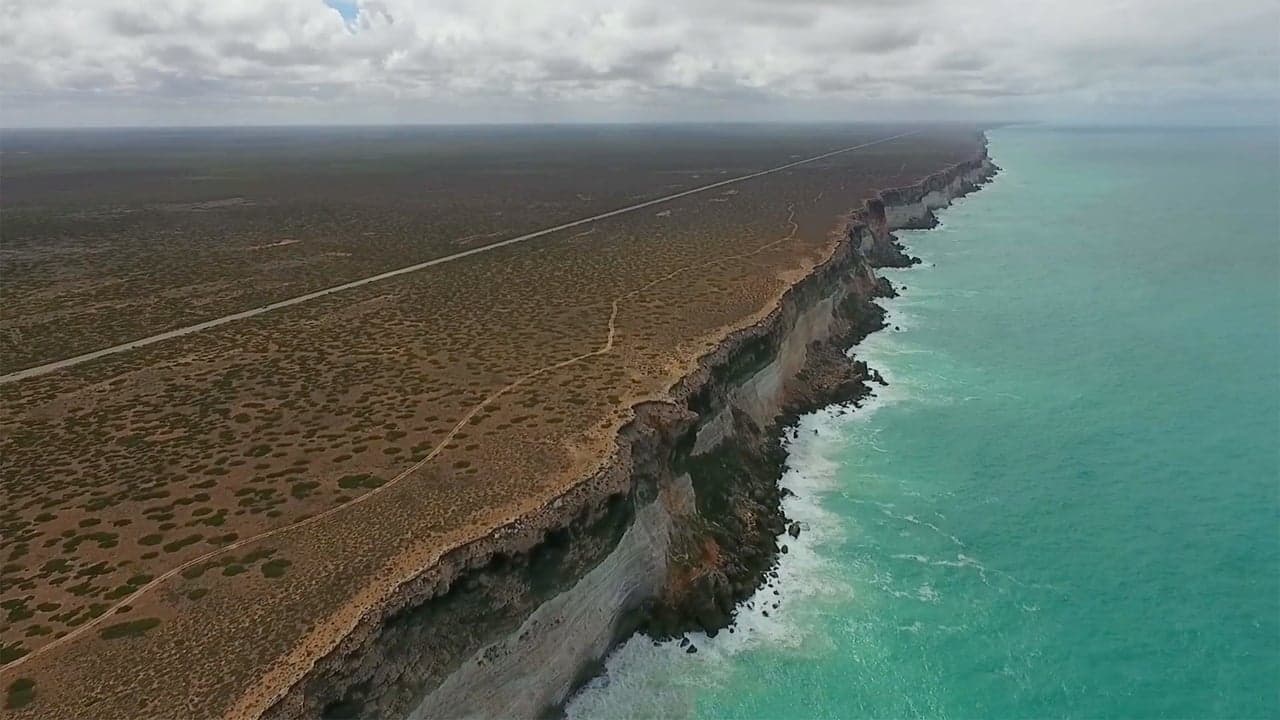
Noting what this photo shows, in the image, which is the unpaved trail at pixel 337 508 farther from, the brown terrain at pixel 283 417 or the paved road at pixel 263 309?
the paved road at pixel 263 309

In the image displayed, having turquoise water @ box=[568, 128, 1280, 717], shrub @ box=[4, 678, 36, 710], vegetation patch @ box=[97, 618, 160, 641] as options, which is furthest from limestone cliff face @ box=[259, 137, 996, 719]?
shrub @ box=[4, 678, 36, 710]

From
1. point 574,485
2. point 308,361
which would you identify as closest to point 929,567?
point 574,485

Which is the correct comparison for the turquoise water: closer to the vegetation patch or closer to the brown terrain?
the brown terrain

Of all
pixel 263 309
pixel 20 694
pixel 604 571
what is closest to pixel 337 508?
pixel 20 694

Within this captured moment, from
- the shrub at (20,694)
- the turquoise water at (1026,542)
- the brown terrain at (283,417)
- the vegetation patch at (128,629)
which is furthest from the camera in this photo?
the turquoise water at (1026,542)

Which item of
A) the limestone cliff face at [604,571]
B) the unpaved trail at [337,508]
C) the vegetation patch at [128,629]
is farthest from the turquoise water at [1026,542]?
the vegetation patch at [128,629]

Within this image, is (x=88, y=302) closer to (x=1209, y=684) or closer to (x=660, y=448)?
(x=660, y=448)

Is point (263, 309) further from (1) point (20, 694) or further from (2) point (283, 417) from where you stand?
(1) point (20, 694)
